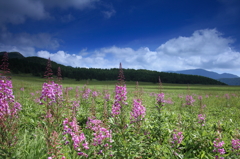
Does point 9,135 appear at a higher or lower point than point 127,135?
higher

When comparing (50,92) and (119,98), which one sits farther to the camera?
(50,92)

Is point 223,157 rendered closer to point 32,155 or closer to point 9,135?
point 32,155

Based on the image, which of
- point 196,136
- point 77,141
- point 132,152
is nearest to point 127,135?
point 132,152

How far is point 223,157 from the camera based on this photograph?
3828 mm

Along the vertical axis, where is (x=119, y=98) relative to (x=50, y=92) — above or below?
below

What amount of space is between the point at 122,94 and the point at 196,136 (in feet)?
11.0

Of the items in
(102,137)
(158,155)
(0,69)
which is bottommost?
(158,155)

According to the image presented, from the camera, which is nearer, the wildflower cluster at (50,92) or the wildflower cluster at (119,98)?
the wildflower cluster at (119,98)

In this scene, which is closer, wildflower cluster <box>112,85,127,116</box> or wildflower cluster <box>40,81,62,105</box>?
wildflower cluster <box>112,85,127,116</box>

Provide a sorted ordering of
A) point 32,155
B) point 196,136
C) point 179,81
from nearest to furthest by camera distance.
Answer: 1. point 32,155
2. point 196,136
3. point 179,81

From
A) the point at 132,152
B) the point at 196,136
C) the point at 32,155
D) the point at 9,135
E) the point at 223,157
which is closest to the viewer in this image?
the point at 9,135

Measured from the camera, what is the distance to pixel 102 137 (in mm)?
3008

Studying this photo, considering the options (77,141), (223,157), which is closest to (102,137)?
(77,141)

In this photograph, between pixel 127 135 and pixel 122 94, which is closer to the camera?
pixel 127 135
